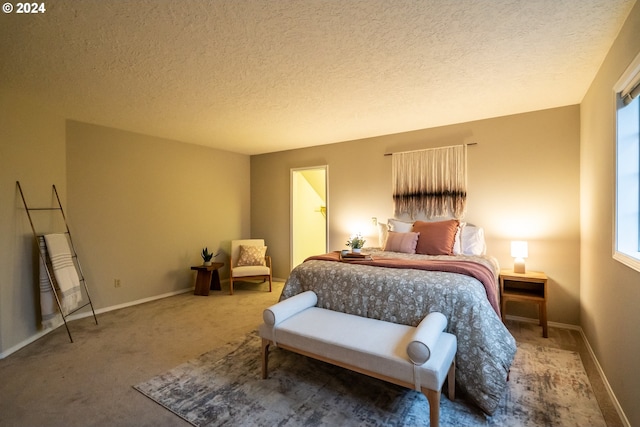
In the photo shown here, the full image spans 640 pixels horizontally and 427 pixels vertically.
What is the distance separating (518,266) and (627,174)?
5.45 ft

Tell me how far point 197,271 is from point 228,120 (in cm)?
259

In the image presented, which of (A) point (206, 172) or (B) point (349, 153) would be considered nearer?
(B) point (349, 153)

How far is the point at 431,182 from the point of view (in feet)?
13.4

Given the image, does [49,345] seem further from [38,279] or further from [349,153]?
[349,153]

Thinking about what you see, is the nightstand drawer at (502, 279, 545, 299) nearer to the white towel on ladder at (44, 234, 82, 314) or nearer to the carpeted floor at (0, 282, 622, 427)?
the carpeted floor at (0, 282, 622, 427)

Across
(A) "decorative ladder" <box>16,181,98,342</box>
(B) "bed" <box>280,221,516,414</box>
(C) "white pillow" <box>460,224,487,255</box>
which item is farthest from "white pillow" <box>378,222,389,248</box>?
(A) "decorative ladder" <box>16,181,98,342</box>

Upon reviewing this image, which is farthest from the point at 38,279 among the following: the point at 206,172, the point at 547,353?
the point at 547,353

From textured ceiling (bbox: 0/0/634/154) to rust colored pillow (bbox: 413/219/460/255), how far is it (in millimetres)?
1372

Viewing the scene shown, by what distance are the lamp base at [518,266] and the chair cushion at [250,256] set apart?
3.66m

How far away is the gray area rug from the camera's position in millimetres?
1820

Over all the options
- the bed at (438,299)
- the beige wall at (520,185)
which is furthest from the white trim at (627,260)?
the beige wall at (520,185)

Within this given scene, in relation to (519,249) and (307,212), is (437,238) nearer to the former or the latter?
(519,249)

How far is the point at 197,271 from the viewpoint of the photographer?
4.83 meters

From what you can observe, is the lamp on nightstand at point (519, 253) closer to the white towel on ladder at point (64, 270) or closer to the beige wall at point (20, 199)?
the white towel on ladder at point (64, 270)
